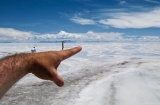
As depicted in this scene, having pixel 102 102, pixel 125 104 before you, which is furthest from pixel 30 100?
pixel 125 104

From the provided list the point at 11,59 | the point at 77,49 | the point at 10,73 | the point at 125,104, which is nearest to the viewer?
the point at 10,73

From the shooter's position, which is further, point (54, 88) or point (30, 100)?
point (54, 88)

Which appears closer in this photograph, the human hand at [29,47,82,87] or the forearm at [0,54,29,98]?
the forearm at [0,54,29,98]

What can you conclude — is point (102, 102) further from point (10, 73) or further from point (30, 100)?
point (10, 73)

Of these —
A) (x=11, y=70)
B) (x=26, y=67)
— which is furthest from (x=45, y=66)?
(x=11, y=70)

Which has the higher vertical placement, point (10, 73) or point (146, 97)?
point (10, 73)

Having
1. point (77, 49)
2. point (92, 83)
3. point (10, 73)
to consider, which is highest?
point (77, 49)

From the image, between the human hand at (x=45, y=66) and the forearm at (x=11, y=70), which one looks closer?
the forearm at (x=11, y=70)

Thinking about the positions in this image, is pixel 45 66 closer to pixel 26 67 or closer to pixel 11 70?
pixel 26 67
